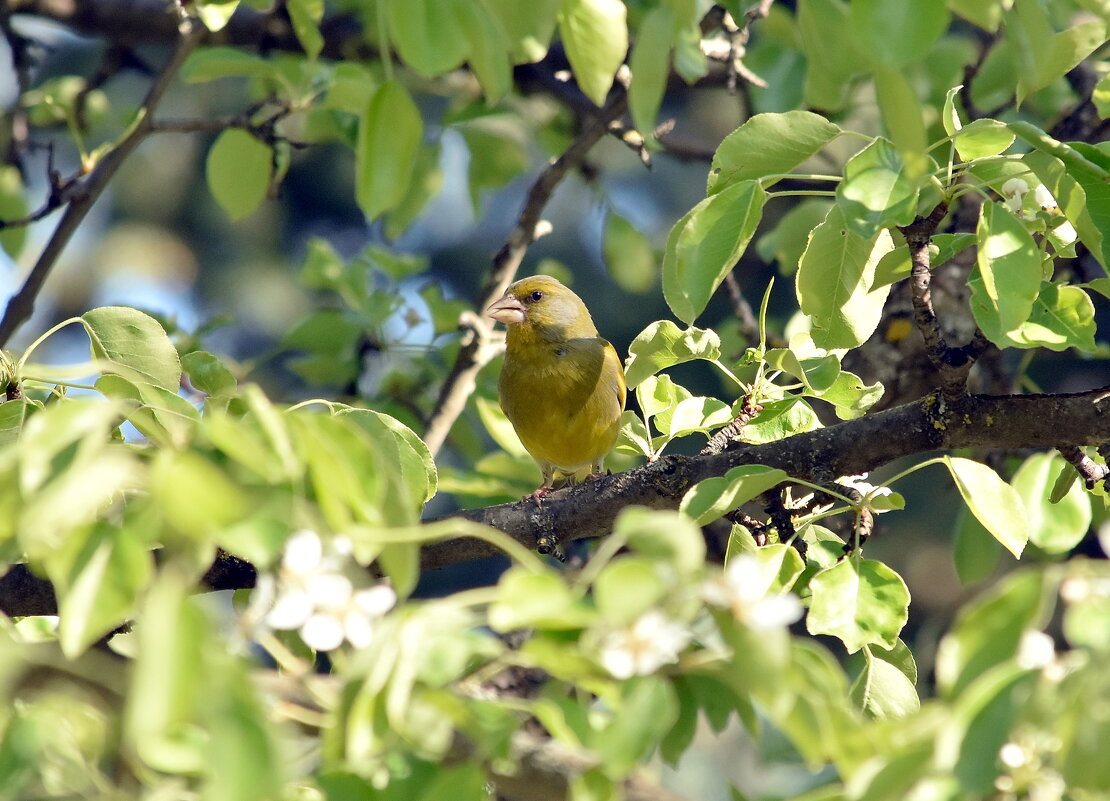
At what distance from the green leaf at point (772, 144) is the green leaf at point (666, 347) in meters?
0.56

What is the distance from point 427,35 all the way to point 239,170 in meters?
2.61

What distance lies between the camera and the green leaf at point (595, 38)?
81.1 inches

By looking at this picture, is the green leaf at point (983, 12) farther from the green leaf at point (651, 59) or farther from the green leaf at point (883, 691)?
the green leaf at point (883, 691)

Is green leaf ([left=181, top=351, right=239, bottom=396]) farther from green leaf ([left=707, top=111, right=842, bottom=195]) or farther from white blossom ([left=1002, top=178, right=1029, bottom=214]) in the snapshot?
white blossom ([left=1002, top=178, right=1029, bottom=214])

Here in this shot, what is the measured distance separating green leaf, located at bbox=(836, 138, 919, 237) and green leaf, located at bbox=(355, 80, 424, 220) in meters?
0.79

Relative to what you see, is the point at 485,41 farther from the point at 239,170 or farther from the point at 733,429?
the point at 239,170

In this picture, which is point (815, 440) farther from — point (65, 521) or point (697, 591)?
point (65, 521)

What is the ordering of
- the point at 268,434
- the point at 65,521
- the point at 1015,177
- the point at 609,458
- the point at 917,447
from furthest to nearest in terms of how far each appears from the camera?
the point at 609,458
the point at 917,447
the point at 1015,177
the point at 268,434
the point at 65,521

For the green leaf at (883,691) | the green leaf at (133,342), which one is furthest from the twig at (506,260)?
the green leaf at (883,691)

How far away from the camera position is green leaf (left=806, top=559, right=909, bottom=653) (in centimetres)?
241

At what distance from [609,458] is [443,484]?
54.7 inches

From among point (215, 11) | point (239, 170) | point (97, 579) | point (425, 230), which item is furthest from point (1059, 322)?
point (425, 230)

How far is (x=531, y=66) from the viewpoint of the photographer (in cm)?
554

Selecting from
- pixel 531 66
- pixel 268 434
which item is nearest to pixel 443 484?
pixel 531 66
